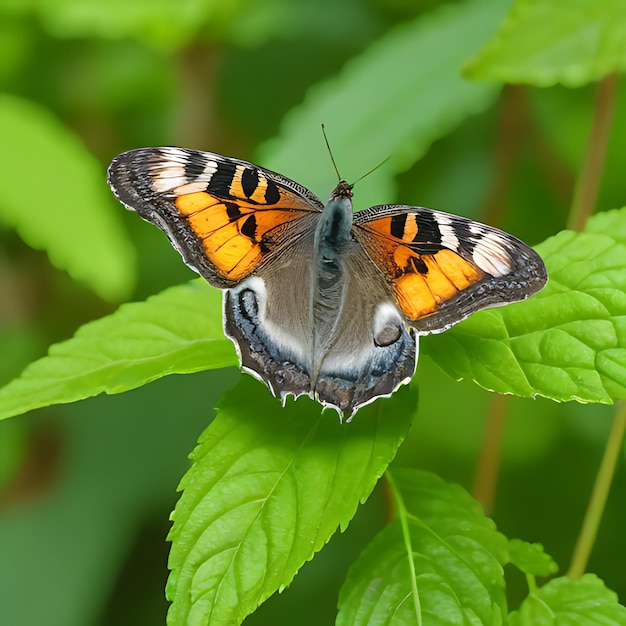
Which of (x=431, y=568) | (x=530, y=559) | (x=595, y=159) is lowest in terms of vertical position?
(x=530, y=559)

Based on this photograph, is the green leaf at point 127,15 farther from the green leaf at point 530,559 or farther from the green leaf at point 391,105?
the green leaf at point 530,559

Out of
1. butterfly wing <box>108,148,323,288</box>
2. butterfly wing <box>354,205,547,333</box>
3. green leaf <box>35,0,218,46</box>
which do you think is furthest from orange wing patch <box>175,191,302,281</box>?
green leaf <box>35,0,218,46</box>

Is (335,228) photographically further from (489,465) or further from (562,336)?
(489,465)

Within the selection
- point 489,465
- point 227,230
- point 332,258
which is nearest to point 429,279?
point 332,258

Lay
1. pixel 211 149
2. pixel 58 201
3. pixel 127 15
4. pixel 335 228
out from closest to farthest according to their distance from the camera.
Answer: pixel 335 228
pixel 58 201
pixel 127 15
pixel 211 149

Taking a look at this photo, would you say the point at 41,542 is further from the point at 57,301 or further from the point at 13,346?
the point at 57,301

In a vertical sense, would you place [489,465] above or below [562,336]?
below
